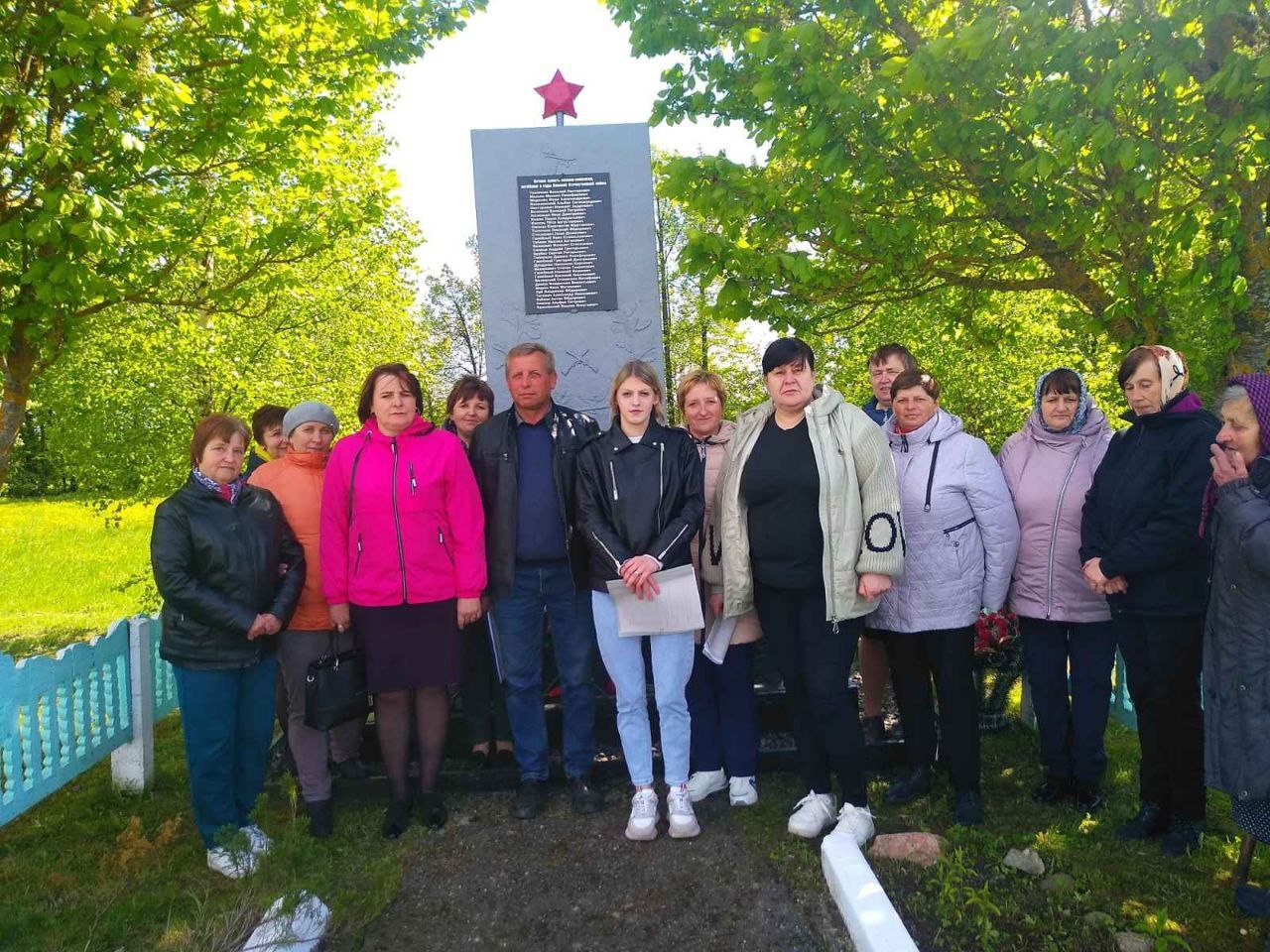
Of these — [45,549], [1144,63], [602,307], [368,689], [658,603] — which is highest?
[1144,63]

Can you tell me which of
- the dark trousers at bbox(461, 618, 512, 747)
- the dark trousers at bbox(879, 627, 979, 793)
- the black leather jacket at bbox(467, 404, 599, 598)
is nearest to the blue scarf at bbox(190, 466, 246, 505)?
the black leather jacket at bbox(467, 404, 599, 598)

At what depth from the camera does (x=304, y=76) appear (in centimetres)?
630

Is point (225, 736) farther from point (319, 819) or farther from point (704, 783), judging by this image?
point (704, 783)

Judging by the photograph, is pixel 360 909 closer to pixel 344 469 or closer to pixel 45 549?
pixel 344 469

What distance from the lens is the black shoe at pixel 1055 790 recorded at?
3732mm

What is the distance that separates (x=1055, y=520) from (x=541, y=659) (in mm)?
2339

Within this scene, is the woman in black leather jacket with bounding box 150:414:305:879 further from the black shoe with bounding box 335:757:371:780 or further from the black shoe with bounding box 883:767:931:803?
the black shoe with bounding box 883:767:931:803

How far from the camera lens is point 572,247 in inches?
201

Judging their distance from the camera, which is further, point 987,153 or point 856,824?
point 987,153

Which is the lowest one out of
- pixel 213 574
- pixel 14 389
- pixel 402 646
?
pixel 402 646

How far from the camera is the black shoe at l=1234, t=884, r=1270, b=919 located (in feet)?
8.97

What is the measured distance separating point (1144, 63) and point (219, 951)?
5.19 metres

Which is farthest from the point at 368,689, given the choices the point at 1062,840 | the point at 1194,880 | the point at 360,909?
the point at 1194,880

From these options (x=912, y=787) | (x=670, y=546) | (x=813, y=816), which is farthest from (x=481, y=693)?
(x=912, y=787)
